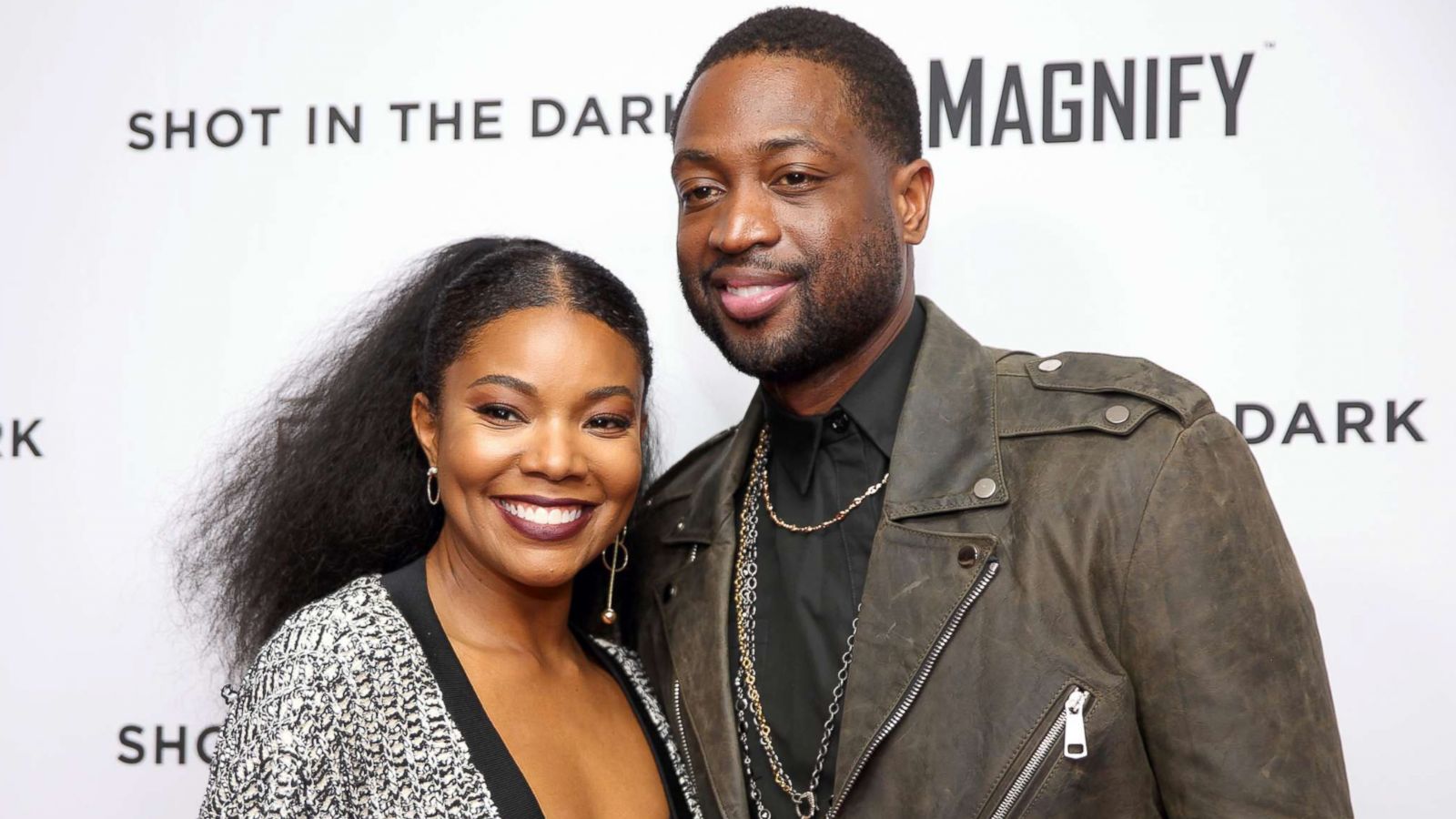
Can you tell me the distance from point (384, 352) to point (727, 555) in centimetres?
69

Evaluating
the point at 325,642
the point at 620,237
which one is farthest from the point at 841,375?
the point at 620,237

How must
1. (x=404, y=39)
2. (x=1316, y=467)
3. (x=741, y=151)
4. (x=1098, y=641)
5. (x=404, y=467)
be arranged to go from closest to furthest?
(x=1098, y=641), (x=741, y=151), (x=404, y=467), (x=1316, y=467), (x=404, y=39)

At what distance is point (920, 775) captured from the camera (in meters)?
1.91

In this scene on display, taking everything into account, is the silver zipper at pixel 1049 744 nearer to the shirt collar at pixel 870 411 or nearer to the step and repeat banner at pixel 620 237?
the shirt collar at pixel 870 411

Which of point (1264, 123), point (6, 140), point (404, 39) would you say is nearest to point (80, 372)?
point (6, 140)

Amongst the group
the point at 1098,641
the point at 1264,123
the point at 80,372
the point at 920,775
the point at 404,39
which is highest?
the point at 404,39

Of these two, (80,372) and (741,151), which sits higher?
(741,151)

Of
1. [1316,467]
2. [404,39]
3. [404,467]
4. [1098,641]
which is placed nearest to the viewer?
[1098,641]

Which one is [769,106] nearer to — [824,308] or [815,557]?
[824,308]

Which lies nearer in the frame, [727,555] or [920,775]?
[920,775]

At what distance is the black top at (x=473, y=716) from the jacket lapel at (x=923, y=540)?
0.40 meters

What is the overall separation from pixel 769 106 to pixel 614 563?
810mm

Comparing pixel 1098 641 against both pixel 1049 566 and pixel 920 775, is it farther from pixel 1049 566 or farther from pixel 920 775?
pixel 920 775

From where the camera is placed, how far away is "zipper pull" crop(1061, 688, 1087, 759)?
1.83 metres
